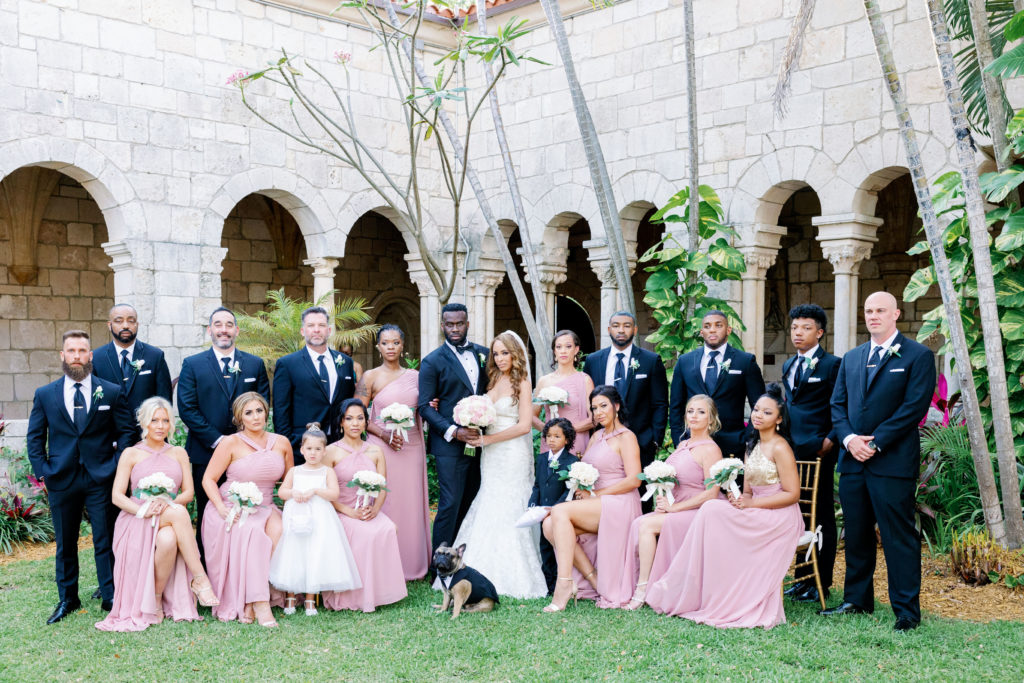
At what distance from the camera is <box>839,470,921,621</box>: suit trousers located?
4.14 metres

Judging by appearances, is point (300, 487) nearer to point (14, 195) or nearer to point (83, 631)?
point (83, 631)

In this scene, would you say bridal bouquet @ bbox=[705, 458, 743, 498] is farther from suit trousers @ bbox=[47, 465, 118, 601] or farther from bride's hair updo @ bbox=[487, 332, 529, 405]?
suit trousers @ bbox=[47, 465, 118, 601]

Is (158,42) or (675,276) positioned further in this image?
(158,42)

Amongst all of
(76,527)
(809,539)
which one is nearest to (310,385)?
(76,527)

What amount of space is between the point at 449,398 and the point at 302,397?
0.82 m

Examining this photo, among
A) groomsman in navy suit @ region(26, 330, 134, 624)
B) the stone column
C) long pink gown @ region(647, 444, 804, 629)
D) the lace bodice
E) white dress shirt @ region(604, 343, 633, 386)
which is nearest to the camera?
long pink gown @ region(647, 444, 804, 629)

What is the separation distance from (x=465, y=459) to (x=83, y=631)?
2118mm

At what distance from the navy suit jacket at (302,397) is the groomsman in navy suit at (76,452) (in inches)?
32.0

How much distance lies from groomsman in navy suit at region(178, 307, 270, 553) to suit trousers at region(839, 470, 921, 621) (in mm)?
3184

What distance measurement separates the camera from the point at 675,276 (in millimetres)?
7578

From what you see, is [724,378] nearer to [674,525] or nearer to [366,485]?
[674,525]

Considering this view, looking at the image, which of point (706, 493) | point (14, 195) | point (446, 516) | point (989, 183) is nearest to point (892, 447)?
point (706, 493)

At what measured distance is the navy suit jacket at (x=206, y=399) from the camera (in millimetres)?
4852

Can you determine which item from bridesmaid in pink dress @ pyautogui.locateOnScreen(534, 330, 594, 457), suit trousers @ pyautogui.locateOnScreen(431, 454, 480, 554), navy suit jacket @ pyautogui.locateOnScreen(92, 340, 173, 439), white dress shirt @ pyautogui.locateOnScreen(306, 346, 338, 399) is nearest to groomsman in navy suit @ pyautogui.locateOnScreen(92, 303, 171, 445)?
navy suit jacket @ pyautogui.locateOnScreen(92, 340, 173, 439)
